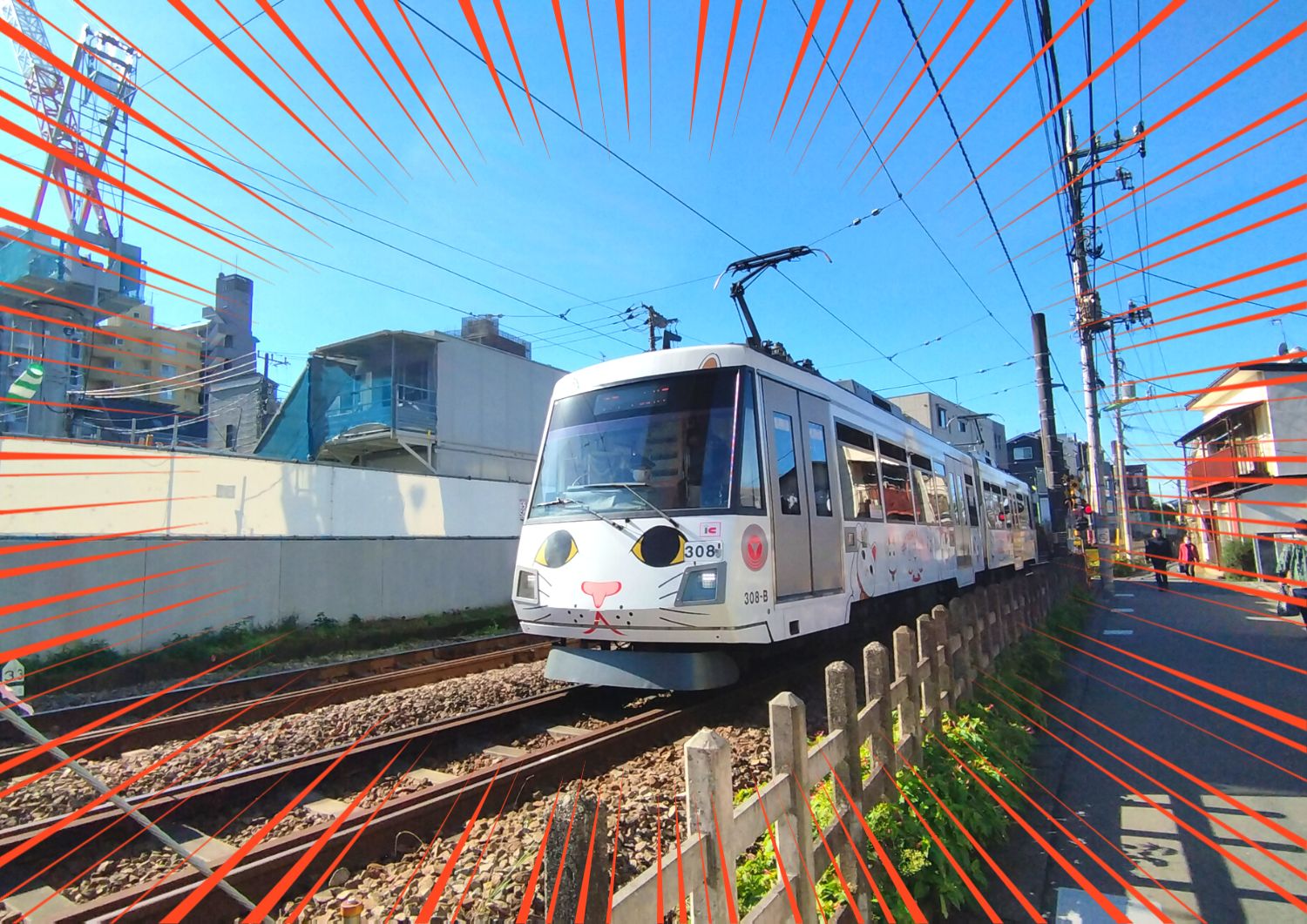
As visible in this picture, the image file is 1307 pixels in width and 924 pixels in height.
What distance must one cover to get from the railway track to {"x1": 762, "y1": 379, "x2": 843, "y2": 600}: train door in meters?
4.93

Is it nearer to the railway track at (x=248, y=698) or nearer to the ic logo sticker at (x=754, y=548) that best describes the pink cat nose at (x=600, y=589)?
the ic logo sticker at (x=754, y=548)

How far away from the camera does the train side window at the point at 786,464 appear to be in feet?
20.1

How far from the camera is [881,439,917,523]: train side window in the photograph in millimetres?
8625

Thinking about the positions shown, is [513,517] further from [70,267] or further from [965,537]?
[70,267]

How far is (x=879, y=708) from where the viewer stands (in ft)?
13.4

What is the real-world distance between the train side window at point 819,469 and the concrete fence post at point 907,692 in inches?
80.8

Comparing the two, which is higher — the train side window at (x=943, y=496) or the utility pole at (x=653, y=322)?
the utility pole at (x=653, y=322)

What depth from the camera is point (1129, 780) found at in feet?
16.6

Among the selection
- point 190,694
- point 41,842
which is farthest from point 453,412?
point 41,842
